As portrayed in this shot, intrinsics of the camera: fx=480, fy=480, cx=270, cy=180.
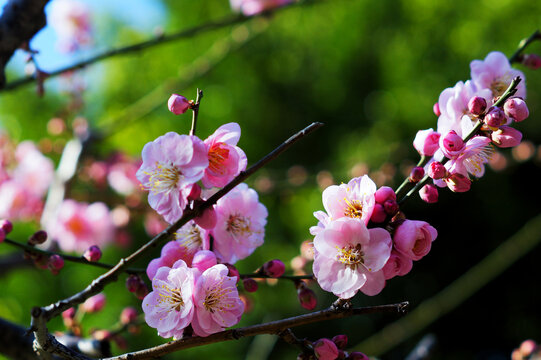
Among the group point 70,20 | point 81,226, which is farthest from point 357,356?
point 70,20

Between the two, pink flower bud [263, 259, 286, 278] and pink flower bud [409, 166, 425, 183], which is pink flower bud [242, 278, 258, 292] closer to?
pink flower bud [263, 259, 286, 278]

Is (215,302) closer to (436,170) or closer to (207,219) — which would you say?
(207,219)

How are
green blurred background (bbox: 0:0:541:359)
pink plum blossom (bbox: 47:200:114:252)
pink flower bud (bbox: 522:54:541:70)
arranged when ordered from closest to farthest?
pink flower bud (bbox: 522:54:541:70), pink plum blossom (bbox: 47:200:114:252), green blurred background (bbox: 0:0:541:359)

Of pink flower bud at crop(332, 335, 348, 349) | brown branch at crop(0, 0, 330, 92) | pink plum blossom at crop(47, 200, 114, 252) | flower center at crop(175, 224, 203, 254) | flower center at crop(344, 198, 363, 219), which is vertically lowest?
pink flower bud at crop(332, 335, 348, 349)

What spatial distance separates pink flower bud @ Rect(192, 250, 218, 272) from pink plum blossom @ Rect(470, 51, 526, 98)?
0.36 meters

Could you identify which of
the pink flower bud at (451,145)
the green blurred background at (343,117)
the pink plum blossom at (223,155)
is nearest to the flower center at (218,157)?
the pink plum blossom at (223,155)

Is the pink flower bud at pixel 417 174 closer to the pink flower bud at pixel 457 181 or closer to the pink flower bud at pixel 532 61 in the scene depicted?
the pink flower bud at pixel 457 181

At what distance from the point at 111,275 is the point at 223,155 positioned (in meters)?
0.15

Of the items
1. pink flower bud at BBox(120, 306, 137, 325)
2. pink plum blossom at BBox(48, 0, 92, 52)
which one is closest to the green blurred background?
pink plum blossom at BBox(48, 0, 92, 52)

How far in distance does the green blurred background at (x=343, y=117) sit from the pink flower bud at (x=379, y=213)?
232 centimetres

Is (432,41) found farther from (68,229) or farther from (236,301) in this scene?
(236,301)

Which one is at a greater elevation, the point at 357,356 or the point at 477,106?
the point at 477,106

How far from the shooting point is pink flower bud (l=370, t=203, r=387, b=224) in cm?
42

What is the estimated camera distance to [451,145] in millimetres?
445
